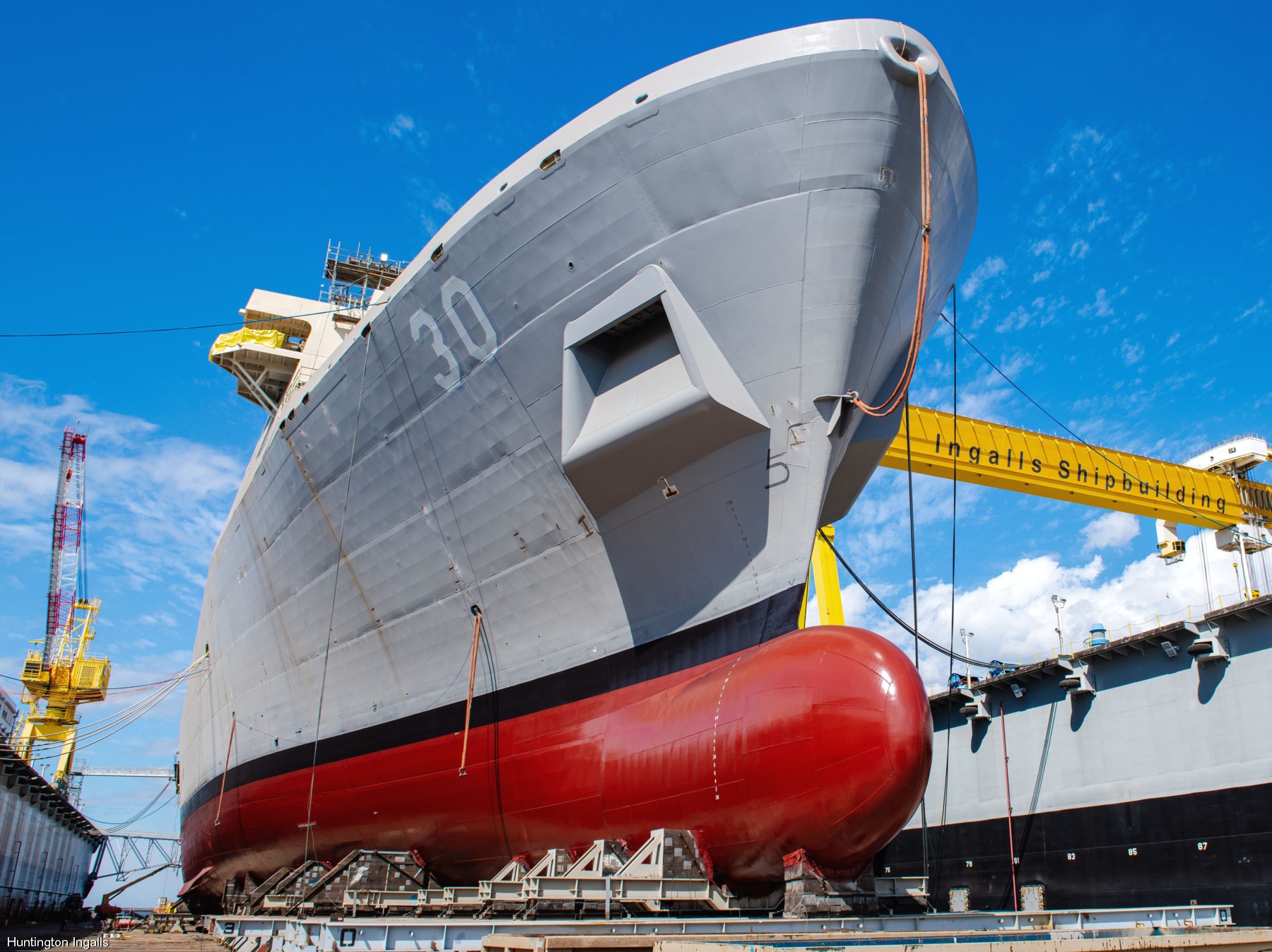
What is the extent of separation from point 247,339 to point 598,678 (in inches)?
546

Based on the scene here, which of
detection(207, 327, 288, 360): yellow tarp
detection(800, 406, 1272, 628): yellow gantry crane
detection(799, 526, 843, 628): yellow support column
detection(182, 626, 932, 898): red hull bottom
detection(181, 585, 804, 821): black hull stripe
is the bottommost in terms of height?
detection(182, 626, 932, 898): red hull bottom

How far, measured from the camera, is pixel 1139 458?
21.2 m

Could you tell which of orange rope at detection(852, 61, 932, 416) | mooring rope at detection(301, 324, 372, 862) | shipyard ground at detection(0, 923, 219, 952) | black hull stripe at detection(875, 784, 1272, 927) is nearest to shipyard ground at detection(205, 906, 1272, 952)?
shipyard ground at detection(0, 923, 219, 952)

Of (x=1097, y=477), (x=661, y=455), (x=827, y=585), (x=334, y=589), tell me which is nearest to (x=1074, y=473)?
(x=1097, y=477)

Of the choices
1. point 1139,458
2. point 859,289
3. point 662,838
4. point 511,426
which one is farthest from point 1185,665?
point 511,426

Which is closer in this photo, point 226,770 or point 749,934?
point 749,934

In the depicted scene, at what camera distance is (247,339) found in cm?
1919

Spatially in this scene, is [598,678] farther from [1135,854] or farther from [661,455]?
[1135,854]

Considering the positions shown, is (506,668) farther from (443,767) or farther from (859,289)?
(859,289)

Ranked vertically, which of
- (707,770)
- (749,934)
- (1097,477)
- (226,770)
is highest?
(1097,477)

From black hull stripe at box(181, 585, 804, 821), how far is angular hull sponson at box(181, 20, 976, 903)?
4cm

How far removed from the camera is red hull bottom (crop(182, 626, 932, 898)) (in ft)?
23.7

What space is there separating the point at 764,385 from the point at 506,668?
193 inches

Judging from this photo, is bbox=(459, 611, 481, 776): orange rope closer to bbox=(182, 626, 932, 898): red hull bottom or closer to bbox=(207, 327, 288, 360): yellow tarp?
bbox=(182, 626, 932, 898): red hull bottom
